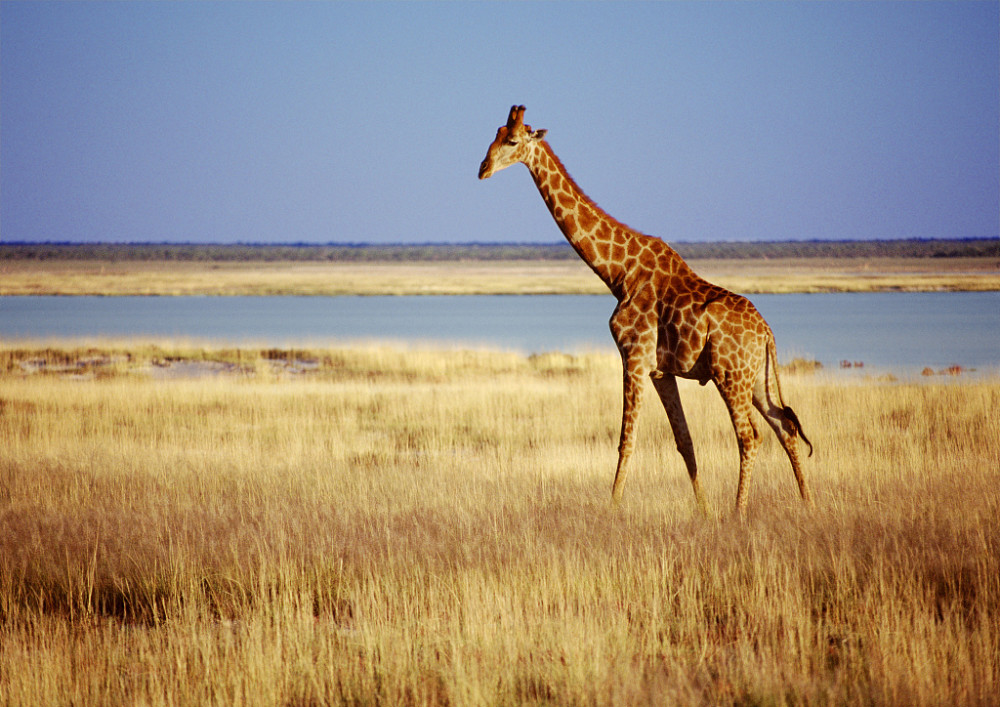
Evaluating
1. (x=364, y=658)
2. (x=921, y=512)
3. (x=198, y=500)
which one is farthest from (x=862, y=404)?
(x=364, y=658)

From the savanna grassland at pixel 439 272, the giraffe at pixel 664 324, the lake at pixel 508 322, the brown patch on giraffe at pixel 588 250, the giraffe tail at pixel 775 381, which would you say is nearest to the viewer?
the giraffe at pixel 664 324

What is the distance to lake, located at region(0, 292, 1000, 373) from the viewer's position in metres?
27.4

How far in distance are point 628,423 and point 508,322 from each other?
34199 millimetres

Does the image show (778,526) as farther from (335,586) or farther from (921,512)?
(335,586)

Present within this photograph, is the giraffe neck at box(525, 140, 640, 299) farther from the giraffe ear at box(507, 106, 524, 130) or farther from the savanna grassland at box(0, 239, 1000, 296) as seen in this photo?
the savanna grassland at box(0, 239, 1000, 296)

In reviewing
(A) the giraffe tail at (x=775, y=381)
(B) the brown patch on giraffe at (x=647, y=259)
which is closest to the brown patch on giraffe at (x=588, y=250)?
(B) the brown patch on giraffe at (x=647, y=259)

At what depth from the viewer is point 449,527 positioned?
6.83 meters

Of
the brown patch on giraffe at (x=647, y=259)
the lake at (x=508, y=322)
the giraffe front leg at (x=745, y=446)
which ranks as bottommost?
the giraffe front leg at (x=745, y=446)

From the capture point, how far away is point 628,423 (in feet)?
24.7

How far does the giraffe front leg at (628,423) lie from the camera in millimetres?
7401

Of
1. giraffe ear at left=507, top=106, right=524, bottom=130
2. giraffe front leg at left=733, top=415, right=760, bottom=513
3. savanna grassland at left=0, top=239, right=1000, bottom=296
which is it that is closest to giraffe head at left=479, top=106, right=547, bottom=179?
giraffe ear at left=507, top=106, right=524, bottom=130

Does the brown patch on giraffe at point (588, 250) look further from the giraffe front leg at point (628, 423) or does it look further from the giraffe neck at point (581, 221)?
the giraffe front leg at point (628, 423)

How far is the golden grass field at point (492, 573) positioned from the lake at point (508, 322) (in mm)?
14373

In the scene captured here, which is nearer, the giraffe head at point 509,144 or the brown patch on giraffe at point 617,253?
the giraffe head at point 509,144
